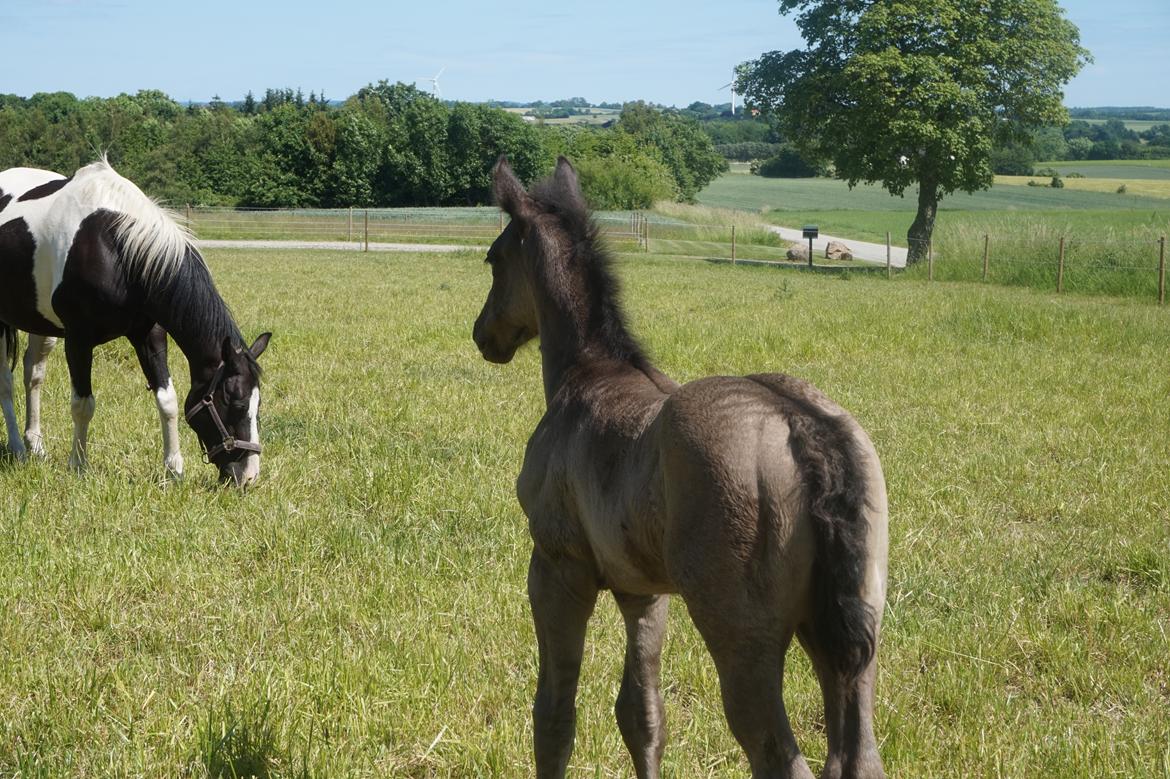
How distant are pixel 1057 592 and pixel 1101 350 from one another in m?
8.76

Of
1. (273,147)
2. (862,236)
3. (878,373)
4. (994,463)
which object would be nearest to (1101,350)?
(878,373)

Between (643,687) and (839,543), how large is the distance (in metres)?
1.07

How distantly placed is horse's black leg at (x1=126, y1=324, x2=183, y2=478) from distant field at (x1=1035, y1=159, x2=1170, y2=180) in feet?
306

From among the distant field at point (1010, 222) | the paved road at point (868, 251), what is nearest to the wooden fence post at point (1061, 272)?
the distant field at point (1010, 222)

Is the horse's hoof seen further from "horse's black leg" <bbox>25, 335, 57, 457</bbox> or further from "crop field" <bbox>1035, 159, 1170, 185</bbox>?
"crop field" <bbox>1035, 159, 1170, 185</bbox>

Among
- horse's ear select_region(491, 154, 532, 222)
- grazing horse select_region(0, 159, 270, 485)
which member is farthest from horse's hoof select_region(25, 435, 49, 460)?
horse's ear select_region(491, 154, 532, 222)

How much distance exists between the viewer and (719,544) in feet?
7.45

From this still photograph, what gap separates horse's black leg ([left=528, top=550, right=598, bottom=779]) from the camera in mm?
2908

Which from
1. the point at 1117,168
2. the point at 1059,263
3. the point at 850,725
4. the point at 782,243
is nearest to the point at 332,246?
the point at 782,243

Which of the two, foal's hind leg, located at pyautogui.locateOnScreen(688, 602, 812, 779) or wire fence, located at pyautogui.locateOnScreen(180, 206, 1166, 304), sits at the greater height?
wire fence, located at pyautogui.locateOnScreen(180, 206, 1166, 304)

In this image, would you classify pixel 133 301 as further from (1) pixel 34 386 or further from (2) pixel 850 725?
(2) pixel 850 725

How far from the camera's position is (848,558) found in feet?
7.14

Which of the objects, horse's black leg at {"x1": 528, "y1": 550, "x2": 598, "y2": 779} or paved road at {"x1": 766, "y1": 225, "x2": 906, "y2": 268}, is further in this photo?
paved road at {"x1": 766, "y1": 225, "x2": 906, "y2": 268}

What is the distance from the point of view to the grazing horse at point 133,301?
6.37 meters
